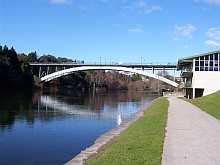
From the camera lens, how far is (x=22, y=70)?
83312mm

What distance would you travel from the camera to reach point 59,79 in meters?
105

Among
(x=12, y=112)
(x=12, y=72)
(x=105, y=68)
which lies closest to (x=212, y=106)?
(x=12, y=112)

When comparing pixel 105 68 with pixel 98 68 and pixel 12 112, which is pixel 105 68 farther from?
pixel 12 112

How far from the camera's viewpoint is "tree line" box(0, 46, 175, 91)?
74.4 meters

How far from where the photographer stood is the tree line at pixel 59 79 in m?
74.4

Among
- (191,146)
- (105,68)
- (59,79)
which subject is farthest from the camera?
(59,79)

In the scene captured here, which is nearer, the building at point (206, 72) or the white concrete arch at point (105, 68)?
the building at point (206, 72)

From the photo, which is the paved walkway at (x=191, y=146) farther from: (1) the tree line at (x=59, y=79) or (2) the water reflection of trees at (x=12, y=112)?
(1) the tree line at (x=59, y=79)

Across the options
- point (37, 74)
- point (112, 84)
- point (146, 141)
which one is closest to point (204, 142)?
point (146, 141)

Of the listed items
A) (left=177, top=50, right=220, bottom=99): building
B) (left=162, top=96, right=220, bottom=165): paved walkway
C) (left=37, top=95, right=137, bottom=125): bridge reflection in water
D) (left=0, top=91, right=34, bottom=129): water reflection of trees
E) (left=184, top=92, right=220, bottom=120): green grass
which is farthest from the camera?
(left=177, top=50, right=220, bottom=99): building

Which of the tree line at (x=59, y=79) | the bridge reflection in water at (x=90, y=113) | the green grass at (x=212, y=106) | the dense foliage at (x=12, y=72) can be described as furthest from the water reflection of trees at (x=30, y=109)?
the tree line at (x=59, y=79)

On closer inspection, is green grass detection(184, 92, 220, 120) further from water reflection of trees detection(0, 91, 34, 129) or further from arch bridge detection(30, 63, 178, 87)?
arch bridge detection(30, 63, 178, 87)

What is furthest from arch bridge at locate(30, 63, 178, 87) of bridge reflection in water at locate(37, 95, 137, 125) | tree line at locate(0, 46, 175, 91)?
bridge reflection in water at locate(37, 95, 137, 125)

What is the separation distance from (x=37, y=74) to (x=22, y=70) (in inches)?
437
